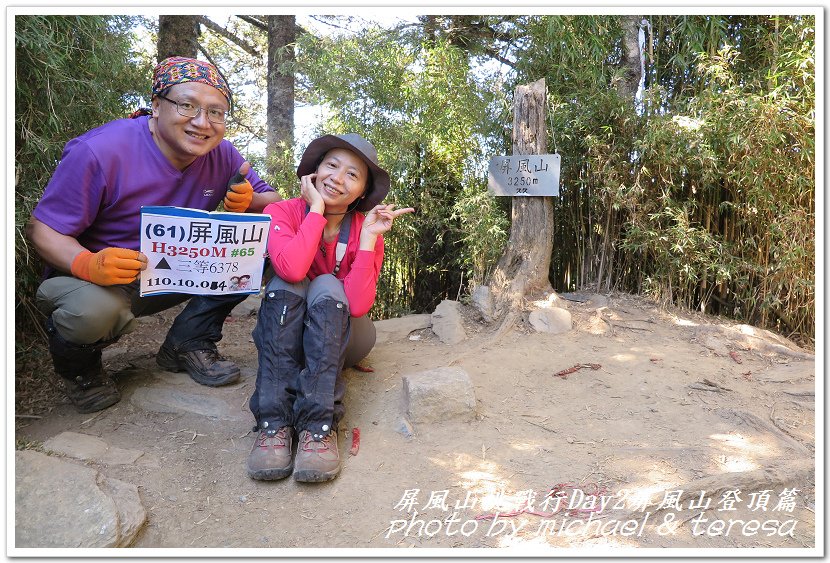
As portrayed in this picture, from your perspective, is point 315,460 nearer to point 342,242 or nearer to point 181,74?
point 342,242

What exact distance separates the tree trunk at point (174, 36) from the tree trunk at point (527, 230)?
3.06 meters

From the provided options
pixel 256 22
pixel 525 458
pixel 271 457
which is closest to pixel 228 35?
pixel 256 22

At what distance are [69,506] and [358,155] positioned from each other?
1.75 meters

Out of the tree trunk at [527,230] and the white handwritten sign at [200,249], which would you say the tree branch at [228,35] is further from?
the white handwritten sign at [200,249]

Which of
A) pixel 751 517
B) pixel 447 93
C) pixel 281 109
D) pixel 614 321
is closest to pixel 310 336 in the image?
pixel 751 517

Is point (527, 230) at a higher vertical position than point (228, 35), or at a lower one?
lower

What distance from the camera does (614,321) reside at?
398 centimetres

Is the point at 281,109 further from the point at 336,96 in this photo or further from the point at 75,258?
the point at 75,258

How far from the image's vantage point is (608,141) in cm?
416

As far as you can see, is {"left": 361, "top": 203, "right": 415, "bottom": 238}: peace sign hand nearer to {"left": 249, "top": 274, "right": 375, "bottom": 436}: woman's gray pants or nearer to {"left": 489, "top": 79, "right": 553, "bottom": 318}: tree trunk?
{"left": 249, "top": 274, "right": 375, "bottom": 436}: woman's gray pants

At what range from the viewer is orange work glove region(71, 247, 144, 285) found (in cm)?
241

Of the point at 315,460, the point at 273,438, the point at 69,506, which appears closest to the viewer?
the point at 69,506

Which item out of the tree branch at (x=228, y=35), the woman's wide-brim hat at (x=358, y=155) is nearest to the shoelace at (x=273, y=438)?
the woman's wide-brim hat at (x=358, y=155)

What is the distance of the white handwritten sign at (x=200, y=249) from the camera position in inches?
97.5
